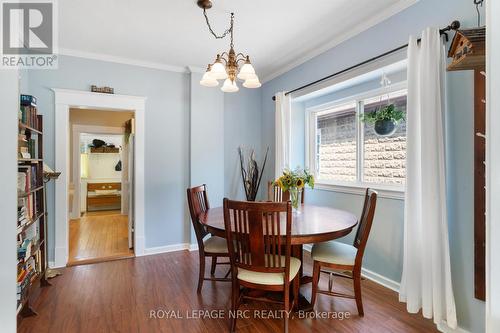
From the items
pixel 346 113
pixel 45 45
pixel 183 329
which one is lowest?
pixel 183 329

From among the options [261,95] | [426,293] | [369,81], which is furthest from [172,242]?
[369,81]

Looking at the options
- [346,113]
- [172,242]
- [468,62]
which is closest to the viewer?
[468,62]

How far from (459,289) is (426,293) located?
219mm

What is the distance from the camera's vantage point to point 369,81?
292cm

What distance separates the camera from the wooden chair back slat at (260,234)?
5.61 feet

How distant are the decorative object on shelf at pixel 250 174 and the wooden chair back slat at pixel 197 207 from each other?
4.83 feet

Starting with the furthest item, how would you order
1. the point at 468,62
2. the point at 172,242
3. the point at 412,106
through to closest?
the point at 172,242, the point at 412,106, the point at 468,62

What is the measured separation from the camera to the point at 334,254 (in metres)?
2.17

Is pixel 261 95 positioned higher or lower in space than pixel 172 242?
higher

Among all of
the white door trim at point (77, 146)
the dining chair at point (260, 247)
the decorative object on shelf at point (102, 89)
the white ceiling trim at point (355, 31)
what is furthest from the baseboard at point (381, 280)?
the white door trim at point (77, 146)

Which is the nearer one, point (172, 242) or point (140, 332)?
point (140, 332)

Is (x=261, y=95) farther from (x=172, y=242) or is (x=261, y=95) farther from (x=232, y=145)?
(x=172, y=242)
